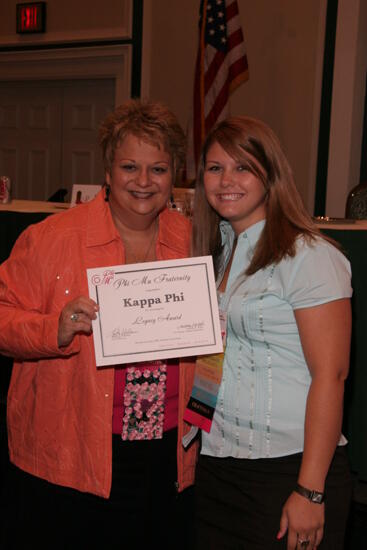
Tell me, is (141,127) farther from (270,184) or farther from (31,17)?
(31,17)

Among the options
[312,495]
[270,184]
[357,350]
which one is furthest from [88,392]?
[357,350]

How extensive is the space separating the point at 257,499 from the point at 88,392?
1.86 feet

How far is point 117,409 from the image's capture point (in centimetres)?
184

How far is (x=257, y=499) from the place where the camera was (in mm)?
1666

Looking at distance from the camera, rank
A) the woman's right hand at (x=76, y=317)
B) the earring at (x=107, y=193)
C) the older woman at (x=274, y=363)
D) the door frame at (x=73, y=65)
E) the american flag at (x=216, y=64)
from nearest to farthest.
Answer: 1. the older woman at (x=274, y=363)
2. the woman's right hand at (x=76, y=317)
3. the earring at (x=107, y=193)
4. the american flag at (x=216, y=64)
5. the door frame at (x=73, y=65)

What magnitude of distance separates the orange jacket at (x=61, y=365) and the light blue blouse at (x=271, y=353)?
26 cm

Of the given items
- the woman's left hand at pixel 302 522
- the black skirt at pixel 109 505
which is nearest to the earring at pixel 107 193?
the black skirt at pixel 109 505

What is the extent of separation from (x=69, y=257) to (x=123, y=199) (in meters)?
0.24

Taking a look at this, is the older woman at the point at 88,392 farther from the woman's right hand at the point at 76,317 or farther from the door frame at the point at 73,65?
A: the door frame at the point at 73,65

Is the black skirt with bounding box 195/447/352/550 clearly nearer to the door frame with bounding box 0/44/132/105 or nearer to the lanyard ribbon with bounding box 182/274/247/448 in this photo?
the lanyard ribbon with bounding box 182/274/247/448

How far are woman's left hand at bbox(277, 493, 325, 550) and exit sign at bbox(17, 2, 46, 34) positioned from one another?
22.2 feet

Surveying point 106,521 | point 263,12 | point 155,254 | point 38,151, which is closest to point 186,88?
point 263,12

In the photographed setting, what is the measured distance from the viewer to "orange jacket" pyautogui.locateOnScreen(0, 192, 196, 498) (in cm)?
180

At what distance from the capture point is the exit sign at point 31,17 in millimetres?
7062
